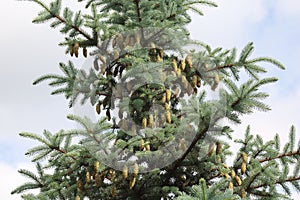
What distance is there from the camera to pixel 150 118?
19.1ft

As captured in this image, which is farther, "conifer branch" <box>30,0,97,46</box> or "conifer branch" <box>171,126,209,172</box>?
"conifer branch" <box>30,0,97,46</box>

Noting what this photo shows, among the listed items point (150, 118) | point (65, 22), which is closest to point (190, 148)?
point (150, 118)

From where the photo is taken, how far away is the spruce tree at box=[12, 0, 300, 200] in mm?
5902

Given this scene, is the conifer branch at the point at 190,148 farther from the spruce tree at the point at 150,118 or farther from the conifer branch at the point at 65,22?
the conifer branch at the point at 65,22

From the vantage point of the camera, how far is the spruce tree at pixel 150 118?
590 centimetres

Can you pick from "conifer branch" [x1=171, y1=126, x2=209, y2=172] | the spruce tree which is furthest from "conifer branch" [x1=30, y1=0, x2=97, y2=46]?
"conifer branch" [x1=171, y1=126, x2=209, y2=172]

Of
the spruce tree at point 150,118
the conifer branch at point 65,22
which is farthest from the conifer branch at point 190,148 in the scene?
the conifer branch at point 65,22

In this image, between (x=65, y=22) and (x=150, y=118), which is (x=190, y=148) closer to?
(x=150, y=118)

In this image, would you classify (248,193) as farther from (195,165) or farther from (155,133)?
(155,133)

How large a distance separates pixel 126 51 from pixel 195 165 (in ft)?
5.47

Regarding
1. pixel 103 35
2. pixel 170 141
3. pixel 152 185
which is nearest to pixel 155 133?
pixel 170 141

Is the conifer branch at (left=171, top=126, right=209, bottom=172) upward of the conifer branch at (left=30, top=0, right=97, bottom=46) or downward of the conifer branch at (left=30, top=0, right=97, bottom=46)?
downward

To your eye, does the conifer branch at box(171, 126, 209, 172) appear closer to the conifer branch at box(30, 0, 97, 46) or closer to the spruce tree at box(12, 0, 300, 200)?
the spruce tree at box(12, 0, 300, 200)

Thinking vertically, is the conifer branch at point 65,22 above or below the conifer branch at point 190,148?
above
